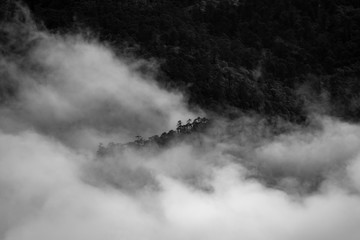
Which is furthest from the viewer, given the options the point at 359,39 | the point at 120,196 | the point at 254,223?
the point at 254,223

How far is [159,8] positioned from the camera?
54.1m

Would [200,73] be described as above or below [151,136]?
above

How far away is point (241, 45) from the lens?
53.9 m

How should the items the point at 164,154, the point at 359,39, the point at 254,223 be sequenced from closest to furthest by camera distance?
the point at 164,154, the point at 359,39, the point at 254,223

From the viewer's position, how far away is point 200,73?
157 ft

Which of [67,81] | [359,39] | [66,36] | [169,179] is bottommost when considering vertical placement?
[169,179]

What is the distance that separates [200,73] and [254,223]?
30.9 metres

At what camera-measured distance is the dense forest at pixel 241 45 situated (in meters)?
49.1

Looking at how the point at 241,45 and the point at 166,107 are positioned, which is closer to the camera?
the point at 166,107

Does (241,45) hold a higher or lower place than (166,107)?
higher

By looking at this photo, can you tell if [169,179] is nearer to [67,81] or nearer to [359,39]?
[67,81]

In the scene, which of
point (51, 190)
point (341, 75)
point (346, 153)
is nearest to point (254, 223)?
point (346, 153)

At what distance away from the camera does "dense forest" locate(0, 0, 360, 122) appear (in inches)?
1932

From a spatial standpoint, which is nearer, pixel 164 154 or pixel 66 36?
pixel 164 154
